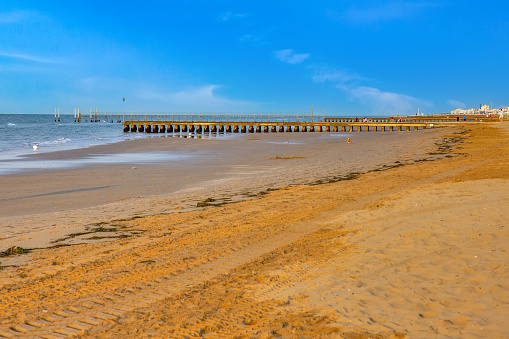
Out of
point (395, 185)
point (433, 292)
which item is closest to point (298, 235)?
point (433, 292)

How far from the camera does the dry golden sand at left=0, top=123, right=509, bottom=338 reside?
4152 mm

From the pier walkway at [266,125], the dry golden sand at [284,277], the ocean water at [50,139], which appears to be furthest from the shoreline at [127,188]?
the pier walkway at [266,125]

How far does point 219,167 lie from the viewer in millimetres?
19828

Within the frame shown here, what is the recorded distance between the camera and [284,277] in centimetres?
551

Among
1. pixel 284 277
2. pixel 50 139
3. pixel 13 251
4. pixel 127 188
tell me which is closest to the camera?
pixel 284 277

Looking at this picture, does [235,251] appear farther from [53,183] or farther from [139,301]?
[53,183]

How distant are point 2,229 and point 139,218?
2607 millimetres

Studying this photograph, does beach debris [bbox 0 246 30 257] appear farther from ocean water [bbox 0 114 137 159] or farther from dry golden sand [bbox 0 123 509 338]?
ocean water [bbox 0 114 137 159]

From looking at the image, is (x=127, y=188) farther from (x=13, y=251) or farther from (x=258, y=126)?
(x=258, y=126)

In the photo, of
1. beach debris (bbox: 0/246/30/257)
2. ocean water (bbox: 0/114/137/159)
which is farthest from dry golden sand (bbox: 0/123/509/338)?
ocean water (bbox: 0/114/137/159)

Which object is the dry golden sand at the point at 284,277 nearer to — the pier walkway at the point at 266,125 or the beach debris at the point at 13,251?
the beach debris at the point at 13,251

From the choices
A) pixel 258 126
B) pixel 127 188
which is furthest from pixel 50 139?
pixel 127 188

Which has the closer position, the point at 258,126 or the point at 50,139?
the point at 50,139

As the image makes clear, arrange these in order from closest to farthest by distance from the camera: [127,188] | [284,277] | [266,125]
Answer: [284,277] < [127,188] < [266,125]
